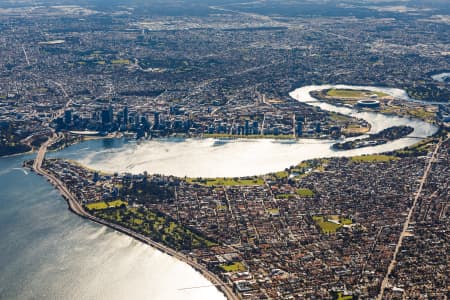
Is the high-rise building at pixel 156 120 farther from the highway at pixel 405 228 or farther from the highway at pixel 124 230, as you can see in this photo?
the highway at pixel 405 228

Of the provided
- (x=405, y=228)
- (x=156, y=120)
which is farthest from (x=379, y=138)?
(x=405, y=228)

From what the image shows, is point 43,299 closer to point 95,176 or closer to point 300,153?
point 95,176

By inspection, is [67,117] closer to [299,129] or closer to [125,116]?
[125,116]

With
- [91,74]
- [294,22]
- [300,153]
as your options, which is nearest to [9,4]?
[294,22]

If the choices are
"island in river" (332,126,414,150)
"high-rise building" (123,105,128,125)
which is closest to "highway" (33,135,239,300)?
"high-rise building" (123,105,128,125)

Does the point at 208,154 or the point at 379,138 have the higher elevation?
the point at 208,154

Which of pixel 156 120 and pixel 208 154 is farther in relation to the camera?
pixel 156 120

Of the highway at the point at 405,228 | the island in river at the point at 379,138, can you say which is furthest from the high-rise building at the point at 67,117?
the highway at the point at 405,228
